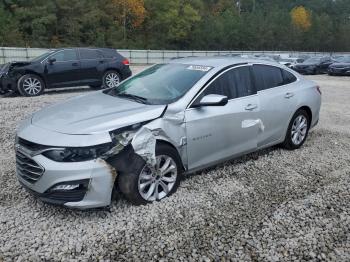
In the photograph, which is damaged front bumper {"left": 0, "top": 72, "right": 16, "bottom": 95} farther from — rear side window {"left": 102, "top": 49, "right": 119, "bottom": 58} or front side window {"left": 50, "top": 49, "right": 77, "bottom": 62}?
rear side window {"left": 102, "top": 49, "right": 119, "bottom": 58}

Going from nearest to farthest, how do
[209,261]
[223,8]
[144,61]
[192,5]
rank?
[209,261]
[144,61]
[192,5]
[223,8]

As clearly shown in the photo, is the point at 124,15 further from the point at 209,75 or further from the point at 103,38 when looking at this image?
the point at 209,75

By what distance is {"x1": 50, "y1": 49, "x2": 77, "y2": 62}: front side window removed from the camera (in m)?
12.1

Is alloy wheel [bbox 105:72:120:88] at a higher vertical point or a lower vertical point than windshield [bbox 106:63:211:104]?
lower

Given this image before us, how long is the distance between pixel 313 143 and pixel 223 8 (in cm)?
7535

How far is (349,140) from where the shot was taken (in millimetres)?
7082

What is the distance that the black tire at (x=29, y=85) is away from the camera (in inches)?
452

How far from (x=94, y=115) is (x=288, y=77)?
3391mm

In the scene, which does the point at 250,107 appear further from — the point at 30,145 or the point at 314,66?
the point at 314,66

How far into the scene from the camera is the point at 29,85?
11.6 m

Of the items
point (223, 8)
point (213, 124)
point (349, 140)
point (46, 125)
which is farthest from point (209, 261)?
point (223, 8)

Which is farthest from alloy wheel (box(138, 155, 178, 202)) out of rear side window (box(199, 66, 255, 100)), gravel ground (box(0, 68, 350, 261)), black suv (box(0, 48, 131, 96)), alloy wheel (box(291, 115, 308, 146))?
black suv (box(0, 48, 131, 96))

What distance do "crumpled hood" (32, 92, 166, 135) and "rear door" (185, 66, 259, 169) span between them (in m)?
0.52

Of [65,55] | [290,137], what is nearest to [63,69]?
[65,55]
